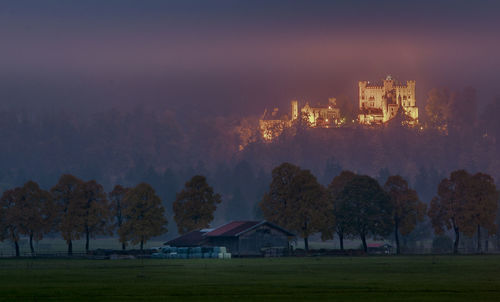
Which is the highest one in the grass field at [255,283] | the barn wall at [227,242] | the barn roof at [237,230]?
the barn roof at [237,230]

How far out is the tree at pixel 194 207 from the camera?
153m

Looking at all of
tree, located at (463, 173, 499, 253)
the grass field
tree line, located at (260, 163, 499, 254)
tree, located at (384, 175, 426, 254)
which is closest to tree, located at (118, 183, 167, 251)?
tree line, located at (260, 163, 499, 254)

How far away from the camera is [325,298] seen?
204 feet

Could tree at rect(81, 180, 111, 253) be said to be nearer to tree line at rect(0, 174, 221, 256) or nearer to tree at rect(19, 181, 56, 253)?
tree line at rect(0, 174, 221, 256)

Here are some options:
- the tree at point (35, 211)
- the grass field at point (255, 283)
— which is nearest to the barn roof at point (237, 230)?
the tree at point (35, 211)

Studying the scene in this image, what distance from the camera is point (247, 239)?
5591 inches

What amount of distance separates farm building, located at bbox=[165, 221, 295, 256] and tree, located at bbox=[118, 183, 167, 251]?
14.3ft

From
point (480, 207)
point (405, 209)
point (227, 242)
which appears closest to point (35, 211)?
point (227, 242)

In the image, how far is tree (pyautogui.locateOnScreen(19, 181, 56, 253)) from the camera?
141 meters

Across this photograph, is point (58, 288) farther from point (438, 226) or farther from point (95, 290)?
point (438, 226)

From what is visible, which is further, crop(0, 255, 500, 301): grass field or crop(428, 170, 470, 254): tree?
crop(428, 170, 470, 254): tree

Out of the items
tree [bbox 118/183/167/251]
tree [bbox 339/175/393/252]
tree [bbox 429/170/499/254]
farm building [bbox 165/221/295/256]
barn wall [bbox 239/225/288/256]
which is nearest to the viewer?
farm building [bbox 165/221/295/256]

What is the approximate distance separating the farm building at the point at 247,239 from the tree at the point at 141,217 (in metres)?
4.36

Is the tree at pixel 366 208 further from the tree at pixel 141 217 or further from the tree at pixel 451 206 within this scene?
the tree at pixel 141 217
